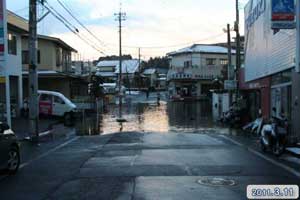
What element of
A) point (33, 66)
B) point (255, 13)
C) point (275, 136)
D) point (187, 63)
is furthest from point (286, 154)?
point (187, 63)

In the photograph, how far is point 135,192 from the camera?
33.3 feet

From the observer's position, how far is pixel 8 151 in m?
12.7

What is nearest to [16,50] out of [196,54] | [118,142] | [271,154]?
[118,142]

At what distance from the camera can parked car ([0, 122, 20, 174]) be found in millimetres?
12266

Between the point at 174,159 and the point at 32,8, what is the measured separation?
1124cm

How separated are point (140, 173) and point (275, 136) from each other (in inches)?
259

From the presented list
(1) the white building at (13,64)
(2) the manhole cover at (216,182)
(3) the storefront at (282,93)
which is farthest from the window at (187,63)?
(2) the manhole cover at (216,182)

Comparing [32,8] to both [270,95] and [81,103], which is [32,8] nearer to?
[270,95]

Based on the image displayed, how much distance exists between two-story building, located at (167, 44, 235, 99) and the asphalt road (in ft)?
233

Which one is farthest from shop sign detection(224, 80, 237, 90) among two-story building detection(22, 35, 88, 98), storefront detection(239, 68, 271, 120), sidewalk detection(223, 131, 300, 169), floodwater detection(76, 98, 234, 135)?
sidewalk detection(223, 131, 300, 169)

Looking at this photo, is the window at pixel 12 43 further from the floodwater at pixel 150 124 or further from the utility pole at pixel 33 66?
the utility pole at pixel 33 66

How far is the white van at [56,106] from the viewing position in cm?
3816

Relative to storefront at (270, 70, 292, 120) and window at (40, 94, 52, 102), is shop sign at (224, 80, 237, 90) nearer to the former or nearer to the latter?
window at (40, 94, 52, 102)

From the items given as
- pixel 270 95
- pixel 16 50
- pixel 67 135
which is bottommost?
pixel 67 135
